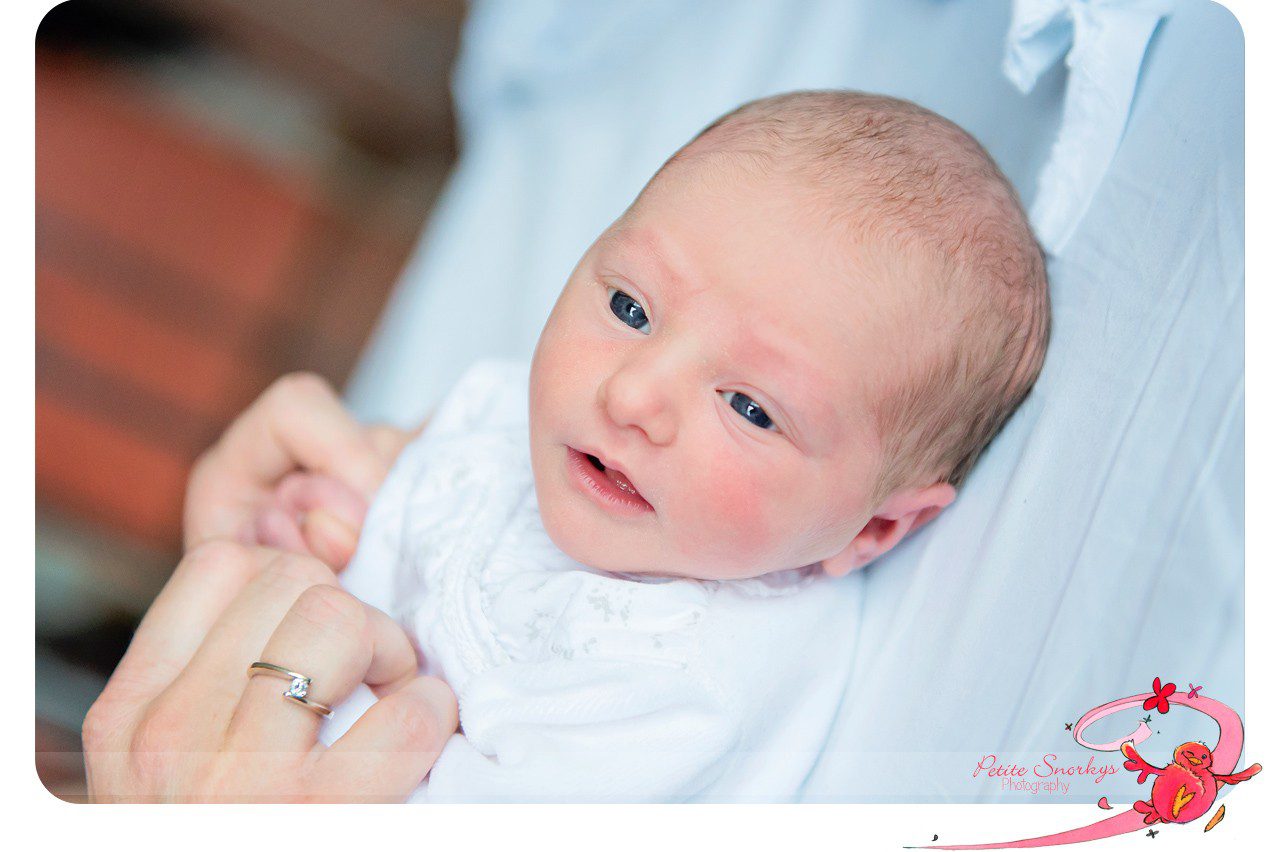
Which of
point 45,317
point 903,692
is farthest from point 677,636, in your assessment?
point 45,317

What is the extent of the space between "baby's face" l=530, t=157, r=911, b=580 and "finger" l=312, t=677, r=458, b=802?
0.15m

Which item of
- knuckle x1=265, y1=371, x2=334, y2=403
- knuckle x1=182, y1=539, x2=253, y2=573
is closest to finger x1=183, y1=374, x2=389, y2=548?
knuckle x1=265, y1=371, x2=334, y2=403

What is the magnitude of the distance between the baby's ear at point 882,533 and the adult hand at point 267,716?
0.30 metres

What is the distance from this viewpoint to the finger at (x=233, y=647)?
0.64 m

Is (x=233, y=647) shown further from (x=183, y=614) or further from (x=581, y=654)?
(x=581, y=654)

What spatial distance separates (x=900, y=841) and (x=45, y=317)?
0.71m

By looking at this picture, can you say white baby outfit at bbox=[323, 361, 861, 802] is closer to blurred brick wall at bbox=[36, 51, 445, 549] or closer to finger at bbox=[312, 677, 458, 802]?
finger at bbox=[312, 677, 458, 802]

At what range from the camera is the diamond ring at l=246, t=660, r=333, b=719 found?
24.5 inches

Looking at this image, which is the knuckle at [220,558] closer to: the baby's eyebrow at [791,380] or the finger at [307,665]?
the finger at [307,665]

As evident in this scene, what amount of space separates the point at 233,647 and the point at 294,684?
75 mm

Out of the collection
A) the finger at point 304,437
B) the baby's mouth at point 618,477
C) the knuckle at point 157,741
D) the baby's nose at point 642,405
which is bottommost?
the knuckle at point 157,741

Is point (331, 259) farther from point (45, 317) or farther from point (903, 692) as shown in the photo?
point (903, 692)

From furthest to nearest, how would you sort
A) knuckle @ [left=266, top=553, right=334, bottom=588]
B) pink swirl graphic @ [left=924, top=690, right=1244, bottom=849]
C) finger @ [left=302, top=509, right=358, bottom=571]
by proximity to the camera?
finger @ [left=302, top=509, right=358, bottom=571]
knuckle @ [left=266, top=553, right=334, bottom=588]
pink swirl graphic @ [left=924, top=690, right=1244, bottom=849]

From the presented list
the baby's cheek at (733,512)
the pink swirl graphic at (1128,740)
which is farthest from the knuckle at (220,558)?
the pink swirl graphic at (1128,740)
